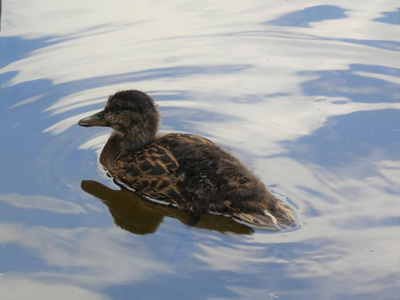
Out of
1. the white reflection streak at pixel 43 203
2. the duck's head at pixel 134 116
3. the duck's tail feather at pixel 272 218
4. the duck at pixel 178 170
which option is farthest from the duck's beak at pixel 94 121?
the duck's tail feather at pixel 272 218

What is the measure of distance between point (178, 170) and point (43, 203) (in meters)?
1.25

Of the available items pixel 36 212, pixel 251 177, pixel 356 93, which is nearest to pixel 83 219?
pixel 36 212

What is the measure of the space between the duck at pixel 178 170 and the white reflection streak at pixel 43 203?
683 millimetres

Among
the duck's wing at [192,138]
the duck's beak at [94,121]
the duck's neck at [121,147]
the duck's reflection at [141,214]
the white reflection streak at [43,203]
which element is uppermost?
the duck's beak at [94,121]

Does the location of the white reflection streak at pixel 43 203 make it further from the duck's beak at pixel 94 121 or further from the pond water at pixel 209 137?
the duck's beak at pixel 94 121

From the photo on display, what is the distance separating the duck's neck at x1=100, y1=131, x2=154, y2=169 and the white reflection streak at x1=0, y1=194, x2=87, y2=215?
84 cm

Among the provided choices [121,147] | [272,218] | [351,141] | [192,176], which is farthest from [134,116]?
[351,141]

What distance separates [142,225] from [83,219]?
517mm

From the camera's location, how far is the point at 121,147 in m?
7.81

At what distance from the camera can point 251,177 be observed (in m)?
6.82

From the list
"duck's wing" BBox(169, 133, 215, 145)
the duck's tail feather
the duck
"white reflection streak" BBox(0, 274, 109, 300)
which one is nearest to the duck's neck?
the duck

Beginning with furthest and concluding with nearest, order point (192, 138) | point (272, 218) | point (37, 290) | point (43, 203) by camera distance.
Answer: point (192, 138), point (43, 203), point (272, 218), point (37, 290)

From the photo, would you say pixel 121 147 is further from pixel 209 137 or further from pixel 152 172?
pixel 209 137

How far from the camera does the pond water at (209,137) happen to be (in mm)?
5852
